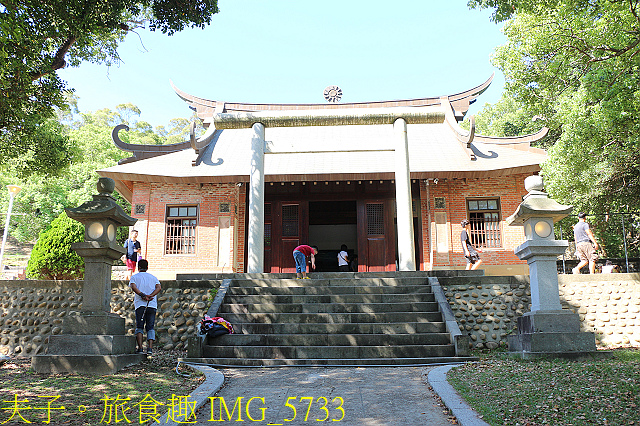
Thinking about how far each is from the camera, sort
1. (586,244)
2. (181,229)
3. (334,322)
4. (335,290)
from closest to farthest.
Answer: (334,322)
(335,290)
(586,244)
(181,229)

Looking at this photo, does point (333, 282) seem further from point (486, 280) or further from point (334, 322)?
point (486, 280)

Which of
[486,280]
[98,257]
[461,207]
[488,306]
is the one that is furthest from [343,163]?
[98,257]

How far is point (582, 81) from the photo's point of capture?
28.1ft

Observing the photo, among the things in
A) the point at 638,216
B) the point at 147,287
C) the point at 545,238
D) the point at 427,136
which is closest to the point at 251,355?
the point at 147,287

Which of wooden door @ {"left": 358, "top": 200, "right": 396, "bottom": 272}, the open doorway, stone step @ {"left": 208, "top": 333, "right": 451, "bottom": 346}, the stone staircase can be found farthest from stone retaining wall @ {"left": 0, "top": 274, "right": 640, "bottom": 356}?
the open doorway

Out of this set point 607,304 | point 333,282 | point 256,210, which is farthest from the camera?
point 256,210

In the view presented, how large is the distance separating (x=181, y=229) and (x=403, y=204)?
695cm

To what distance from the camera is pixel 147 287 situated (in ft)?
23.8

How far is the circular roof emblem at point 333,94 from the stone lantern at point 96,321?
13650 mm

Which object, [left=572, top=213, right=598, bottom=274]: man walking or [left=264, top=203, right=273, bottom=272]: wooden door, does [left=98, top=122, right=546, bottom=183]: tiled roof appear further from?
[left=572, top=213, right=598, bottom=274]: man walking

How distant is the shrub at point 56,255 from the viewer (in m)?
10.3

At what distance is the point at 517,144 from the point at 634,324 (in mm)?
7564

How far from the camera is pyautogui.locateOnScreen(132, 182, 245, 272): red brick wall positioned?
13688mm

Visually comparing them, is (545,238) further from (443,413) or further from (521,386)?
(443,413)
